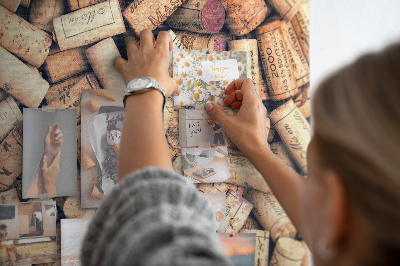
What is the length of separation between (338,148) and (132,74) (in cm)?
51

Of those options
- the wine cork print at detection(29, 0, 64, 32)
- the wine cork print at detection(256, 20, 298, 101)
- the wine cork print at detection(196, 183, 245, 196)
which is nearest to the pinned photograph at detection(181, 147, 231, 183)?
the wine cork print at detection(196, 183, 245, 196)

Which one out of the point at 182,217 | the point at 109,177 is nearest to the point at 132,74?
the point at 109,177

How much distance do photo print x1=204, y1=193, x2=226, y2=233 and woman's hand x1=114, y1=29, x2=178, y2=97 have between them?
29cm

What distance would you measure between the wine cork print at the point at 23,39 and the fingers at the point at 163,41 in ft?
0.84

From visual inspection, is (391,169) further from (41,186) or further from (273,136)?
(41,186)

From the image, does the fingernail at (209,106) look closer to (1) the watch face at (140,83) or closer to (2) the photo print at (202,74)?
(2) the photo print at (202,74)

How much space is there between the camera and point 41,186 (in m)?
0.72

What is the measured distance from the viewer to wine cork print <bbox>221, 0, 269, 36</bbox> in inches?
32.7

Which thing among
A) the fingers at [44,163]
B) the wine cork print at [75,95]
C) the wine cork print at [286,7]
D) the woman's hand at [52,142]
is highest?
the wine cork print at [286,7]

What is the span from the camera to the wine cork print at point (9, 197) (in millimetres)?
714

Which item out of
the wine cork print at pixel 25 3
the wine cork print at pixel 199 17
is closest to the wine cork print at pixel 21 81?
the wine cork print at pixel 25 3

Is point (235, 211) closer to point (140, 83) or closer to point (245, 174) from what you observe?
point (245, 174)

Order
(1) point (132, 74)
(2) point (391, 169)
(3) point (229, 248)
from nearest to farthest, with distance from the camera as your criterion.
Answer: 1. (2) point (391, 169)
2. (1) point (132, 74)
3. (3) point (229, 248)

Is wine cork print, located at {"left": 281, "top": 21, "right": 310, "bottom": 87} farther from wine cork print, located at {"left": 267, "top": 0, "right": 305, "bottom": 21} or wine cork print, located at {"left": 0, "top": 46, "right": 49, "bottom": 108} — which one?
wine cork print, located at {"left": 0, "top": 46, "right": 49, "bottom": 108}
